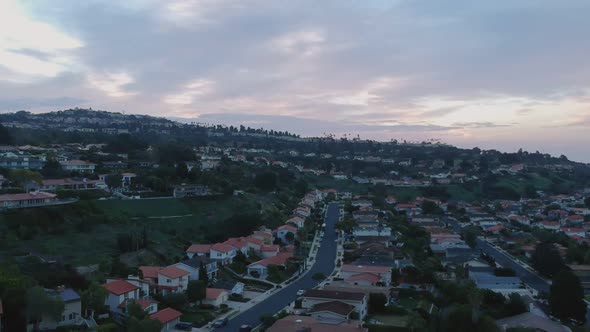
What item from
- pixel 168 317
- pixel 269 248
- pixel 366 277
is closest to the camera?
pixel 168 317

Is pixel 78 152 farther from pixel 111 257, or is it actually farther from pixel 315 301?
pixel 315 301

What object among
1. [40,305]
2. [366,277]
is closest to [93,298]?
[40,305]

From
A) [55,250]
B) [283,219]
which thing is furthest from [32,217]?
[283,219]

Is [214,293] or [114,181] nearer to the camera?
[214,293]

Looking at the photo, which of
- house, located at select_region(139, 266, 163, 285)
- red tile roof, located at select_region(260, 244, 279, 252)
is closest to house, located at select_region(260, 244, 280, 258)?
red tile roof, located at select_region(260, 244, 279, 252)

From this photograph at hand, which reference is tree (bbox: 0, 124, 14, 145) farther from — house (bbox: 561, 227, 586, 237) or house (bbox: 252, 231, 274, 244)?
house (bbox: 561, 227, 586, 237)

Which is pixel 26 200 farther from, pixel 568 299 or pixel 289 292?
pixel 568 299
